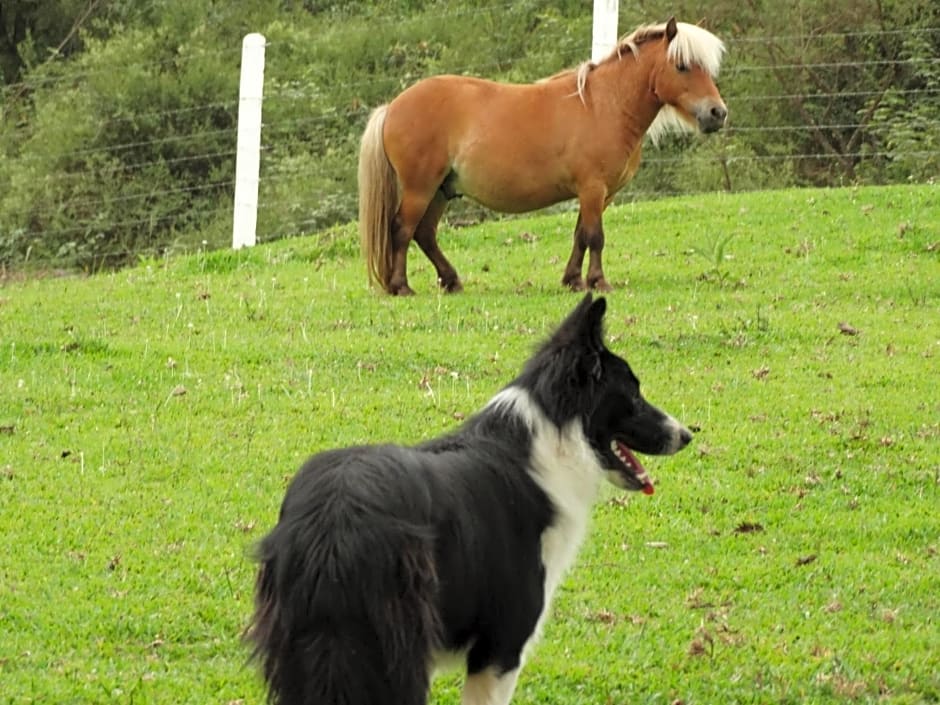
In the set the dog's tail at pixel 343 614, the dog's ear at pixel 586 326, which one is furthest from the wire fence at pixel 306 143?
the dog's tail at pixel 343 614

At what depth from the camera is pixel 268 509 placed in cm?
774

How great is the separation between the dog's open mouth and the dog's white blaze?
5.4 inches

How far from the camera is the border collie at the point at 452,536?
4.43 m

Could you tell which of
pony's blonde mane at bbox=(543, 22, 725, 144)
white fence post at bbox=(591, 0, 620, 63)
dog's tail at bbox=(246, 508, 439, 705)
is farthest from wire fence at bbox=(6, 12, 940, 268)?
dog's tail at bbox=(246, 508, 439, 705)

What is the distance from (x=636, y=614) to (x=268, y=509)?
2.06 m

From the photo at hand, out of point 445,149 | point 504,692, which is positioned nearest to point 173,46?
point 445,149

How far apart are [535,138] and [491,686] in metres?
8.69

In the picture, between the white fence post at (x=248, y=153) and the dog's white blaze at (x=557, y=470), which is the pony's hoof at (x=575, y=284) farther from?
the dog's white blaze at (x=557, y=470)

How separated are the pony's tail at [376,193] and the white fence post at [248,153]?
13.1 ft

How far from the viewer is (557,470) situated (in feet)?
17.6

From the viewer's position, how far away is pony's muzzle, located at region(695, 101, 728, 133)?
13086 millimetres

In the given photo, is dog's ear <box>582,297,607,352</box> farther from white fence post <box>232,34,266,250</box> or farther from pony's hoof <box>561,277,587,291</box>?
white fence post <box>232,34,266,250</box>

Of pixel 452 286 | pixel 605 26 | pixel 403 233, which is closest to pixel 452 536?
pixel 452 286

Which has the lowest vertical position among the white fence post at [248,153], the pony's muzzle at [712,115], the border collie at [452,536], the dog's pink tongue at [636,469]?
the white fence post at [248,153]
